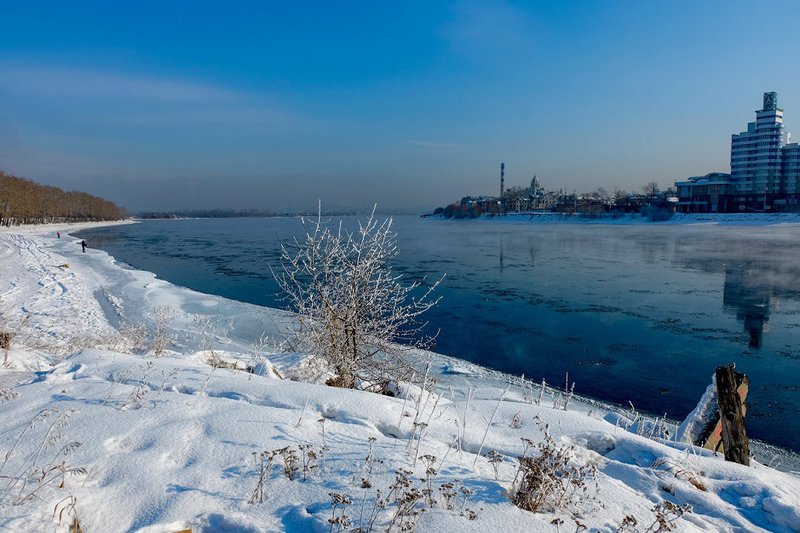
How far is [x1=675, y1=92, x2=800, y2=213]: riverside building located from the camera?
126 m

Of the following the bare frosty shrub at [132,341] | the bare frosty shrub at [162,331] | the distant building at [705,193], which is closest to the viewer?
the bare frosty shrub at [162,331]

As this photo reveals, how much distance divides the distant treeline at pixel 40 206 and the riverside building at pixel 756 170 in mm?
144751

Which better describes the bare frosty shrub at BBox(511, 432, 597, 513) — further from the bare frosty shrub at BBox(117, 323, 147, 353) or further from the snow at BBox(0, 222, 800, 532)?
the bare frosty shrub at BBox(117, 323, 147, 353)

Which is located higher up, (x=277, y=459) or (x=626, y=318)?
(x=277, y=459)

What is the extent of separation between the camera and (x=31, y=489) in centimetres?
331

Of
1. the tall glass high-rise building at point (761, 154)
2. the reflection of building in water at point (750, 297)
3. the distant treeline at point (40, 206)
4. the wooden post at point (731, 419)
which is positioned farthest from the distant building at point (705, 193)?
the distant treeline at point (40, 206)

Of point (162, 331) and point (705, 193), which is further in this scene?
point (705, 193)

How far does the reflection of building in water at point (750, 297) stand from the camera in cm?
1826

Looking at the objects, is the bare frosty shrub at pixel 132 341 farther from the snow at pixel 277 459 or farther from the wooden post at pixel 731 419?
the wooden post at pixel 731 419

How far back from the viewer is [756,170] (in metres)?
130

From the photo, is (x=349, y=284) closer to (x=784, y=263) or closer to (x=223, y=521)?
(x=223, y=521)

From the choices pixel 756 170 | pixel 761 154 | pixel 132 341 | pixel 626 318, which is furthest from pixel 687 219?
pixel 132 341

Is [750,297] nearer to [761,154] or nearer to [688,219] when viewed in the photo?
[688,219]

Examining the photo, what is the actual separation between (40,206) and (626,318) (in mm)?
117267
